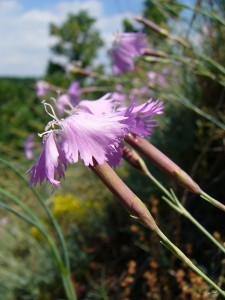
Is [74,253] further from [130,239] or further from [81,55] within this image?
[81,55]

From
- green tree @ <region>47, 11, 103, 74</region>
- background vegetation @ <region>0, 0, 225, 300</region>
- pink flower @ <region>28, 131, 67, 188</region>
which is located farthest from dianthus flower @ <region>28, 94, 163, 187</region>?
green tree @ <region>47, 11, 103, 74</region>

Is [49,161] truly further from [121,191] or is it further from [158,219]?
[158,219]

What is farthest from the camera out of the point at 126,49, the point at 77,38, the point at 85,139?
the point at 77,38

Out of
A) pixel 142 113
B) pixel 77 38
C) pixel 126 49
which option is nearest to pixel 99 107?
pixel 142 113

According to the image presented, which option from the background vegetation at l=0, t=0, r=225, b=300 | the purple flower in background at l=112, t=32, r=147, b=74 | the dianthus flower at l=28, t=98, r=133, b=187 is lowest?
the background vegetation at l=0, t=0, r=225, b=300

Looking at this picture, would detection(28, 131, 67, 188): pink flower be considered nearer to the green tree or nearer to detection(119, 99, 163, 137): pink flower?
detection(119, 99, 163, 137): pink flower

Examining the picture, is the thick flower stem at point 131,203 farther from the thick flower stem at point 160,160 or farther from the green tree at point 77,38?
the green tree at point 77,38
